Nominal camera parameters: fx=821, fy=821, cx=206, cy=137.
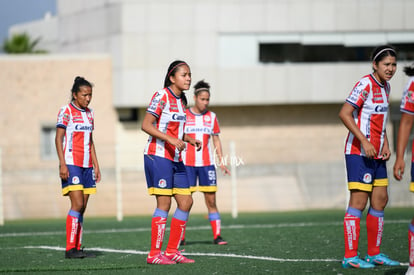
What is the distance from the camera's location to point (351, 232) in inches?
331

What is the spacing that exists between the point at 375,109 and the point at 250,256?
2455 mm

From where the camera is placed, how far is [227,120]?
3541 cm

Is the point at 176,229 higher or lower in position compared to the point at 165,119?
lower

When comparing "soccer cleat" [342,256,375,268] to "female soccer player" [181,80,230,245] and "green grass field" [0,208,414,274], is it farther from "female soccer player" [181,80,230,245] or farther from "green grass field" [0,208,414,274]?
"female soccer player" [181,80,230,245]

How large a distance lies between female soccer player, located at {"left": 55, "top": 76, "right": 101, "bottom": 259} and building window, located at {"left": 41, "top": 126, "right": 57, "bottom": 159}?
73.2 ft

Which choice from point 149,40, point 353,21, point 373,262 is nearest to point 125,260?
point 373,262

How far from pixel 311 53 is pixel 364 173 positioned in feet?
89.9

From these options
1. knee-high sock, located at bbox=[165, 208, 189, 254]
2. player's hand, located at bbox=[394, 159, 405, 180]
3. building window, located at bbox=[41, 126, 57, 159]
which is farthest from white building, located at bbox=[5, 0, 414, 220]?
player's hand, located at bbox=[394, 159, 405, 180]

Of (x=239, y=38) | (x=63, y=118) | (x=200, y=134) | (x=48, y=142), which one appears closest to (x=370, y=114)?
(x=63, y=118)

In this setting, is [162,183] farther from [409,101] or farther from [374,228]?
[409,101]

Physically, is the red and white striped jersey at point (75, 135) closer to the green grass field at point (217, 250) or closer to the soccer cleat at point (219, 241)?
the green grass field at point (217, 250)

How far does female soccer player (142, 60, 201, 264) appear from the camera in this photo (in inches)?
353

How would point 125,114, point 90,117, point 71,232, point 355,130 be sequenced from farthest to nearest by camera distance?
point 125,114, point 90,117, point 71,232, point 355,130

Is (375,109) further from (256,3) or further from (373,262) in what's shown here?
(256,3)
